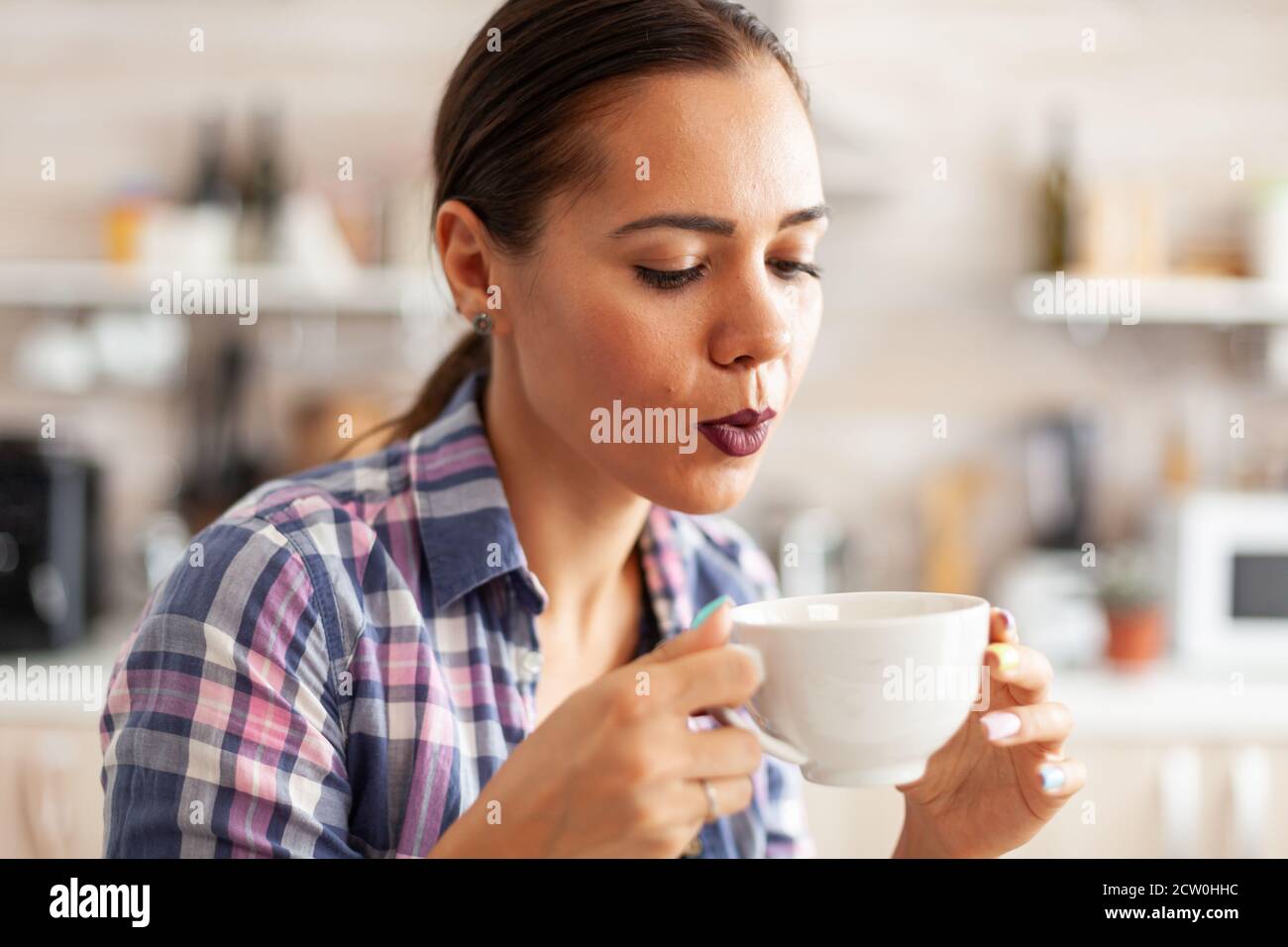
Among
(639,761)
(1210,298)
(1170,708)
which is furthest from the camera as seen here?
(1210,298)

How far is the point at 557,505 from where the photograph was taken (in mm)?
1017

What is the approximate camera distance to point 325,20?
9.27 feet

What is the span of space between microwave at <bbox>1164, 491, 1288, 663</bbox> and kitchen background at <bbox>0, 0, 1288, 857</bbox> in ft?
0.51

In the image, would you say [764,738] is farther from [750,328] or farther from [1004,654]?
[750,328]

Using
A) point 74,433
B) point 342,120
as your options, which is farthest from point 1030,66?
point 74,433

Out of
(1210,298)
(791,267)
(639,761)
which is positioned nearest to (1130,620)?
(1210,298)

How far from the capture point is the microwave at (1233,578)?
2.40m

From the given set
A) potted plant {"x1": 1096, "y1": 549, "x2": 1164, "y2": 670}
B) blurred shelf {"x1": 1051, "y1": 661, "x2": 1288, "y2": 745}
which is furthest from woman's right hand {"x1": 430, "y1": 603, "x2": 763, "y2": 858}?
potted plant {"x1": 1096, "y1": 549, "x2": 1164, "y2": 670}

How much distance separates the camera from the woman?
0.75 m

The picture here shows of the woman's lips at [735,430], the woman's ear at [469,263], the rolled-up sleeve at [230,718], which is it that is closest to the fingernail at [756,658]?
the woman's lips at [735,430]

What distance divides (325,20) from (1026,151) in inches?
64.4

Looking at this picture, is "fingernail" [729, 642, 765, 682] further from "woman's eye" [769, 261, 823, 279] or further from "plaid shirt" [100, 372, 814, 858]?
"woman's eye" [769, 261, 823, 279]

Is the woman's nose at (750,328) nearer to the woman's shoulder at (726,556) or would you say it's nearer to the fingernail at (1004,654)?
the fingernail at (1004,654)

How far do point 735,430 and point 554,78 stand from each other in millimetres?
294
